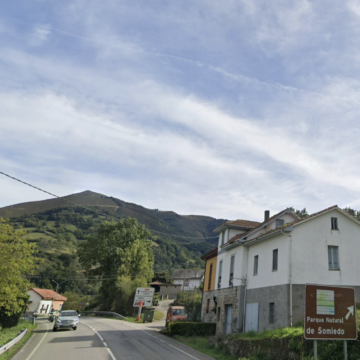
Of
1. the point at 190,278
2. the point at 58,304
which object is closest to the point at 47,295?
the point at 58,304

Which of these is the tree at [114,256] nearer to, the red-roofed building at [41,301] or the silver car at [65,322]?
the red-roofed building at [41,301]

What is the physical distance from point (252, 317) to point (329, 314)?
48.3ft

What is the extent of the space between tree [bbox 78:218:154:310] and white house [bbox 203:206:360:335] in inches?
1384

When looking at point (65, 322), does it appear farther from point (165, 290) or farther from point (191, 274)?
point (191, 274)

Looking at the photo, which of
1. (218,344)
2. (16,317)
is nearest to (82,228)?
(16,317)

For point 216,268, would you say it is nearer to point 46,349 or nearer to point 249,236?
point 249,236

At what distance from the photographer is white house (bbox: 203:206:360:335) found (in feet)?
65.8

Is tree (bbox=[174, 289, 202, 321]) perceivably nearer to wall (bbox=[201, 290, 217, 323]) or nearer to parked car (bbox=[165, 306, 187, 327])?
parked car (bbox=[165, 306, 187, 327])

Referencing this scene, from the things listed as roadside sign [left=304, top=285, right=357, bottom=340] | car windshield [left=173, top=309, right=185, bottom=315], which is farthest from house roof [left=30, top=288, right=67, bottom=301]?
roadside sign [left=304, top=285, right=357, bottom=340]

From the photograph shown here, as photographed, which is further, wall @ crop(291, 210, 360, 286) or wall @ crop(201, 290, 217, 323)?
wall @ crop(201, 290, 217, 323)

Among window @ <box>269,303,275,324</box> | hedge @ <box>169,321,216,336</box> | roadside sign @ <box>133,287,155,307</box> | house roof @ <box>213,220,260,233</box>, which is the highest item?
house roof @ <box>213,220,260,233</box>

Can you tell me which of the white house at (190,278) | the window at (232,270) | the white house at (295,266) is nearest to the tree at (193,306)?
the window at (232,270)

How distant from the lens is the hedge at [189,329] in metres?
27.1

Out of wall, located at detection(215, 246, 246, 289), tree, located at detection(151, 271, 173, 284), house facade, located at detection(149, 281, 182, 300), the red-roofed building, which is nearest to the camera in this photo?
wall, located at detection(215, 246, 246, 289)
